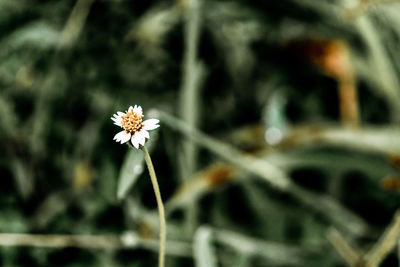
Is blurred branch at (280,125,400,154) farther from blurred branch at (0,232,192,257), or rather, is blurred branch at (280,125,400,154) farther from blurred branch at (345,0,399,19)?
blurred branch at (0,232,192,257)

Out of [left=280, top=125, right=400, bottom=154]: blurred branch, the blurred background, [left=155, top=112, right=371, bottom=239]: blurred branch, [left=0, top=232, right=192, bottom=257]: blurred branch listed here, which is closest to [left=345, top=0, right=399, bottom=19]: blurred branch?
the blurred background

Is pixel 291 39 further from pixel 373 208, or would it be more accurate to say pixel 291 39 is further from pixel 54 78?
pixel 54 78

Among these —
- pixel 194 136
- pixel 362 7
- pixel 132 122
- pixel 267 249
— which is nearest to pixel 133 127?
pixel 132 122

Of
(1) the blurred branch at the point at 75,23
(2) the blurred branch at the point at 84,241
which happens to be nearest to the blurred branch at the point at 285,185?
(2) the blurred branch at the point at 84,241

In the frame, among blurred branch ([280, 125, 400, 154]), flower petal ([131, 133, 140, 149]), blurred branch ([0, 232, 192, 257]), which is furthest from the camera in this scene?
blurred branch ([280, 125, 400, 154])

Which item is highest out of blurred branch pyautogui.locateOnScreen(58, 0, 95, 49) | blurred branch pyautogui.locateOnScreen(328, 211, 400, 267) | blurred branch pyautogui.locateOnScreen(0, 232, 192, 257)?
blurred branch pyautogui.locateOnScreen(58, 0, 95, 49)

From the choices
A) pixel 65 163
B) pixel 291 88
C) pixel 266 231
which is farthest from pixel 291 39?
pixel 65 163

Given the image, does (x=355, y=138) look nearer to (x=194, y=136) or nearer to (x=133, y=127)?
(x=194, y=136)
